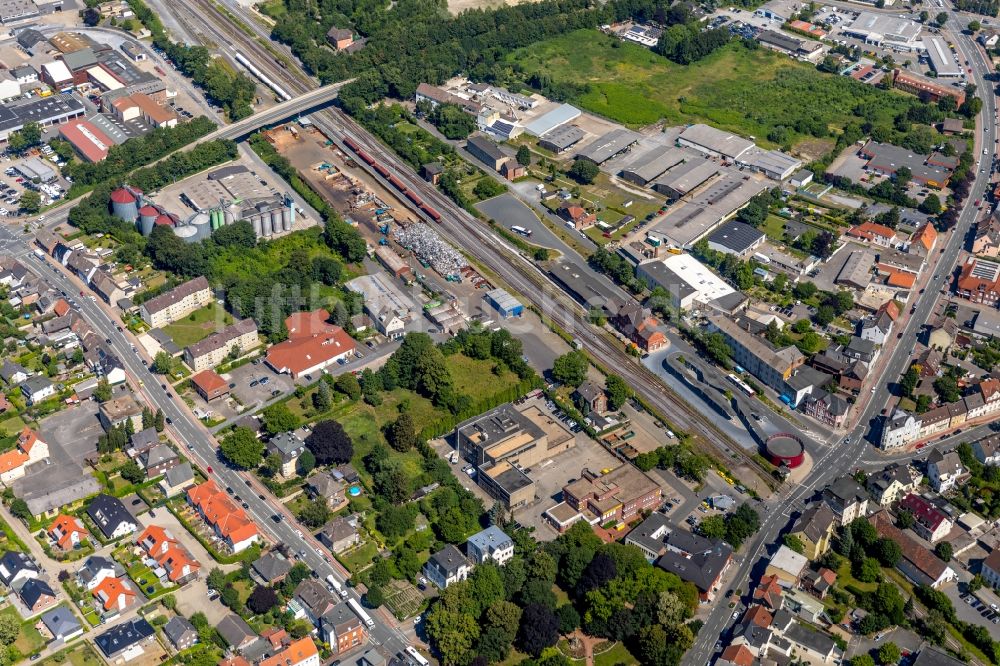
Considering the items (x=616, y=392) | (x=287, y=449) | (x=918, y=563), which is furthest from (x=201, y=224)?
(x=918, y=563)

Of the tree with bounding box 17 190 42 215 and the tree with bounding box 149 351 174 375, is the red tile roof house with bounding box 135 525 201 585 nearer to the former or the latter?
the tree with bounding box 149 351 174 375

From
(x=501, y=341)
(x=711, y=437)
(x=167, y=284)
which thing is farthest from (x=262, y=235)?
(x=711, y=437)

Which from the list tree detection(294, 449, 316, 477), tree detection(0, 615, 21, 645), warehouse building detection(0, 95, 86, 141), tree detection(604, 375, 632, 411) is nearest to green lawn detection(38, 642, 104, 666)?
tree detection(0, 615, 21, 645)

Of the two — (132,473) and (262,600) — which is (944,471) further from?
(132,473)

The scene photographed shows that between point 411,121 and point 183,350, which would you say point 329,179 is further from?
point 183,350

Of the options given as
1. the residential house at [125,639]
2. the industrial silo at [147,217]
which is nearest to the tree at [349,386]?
the residential house at [125,639]
